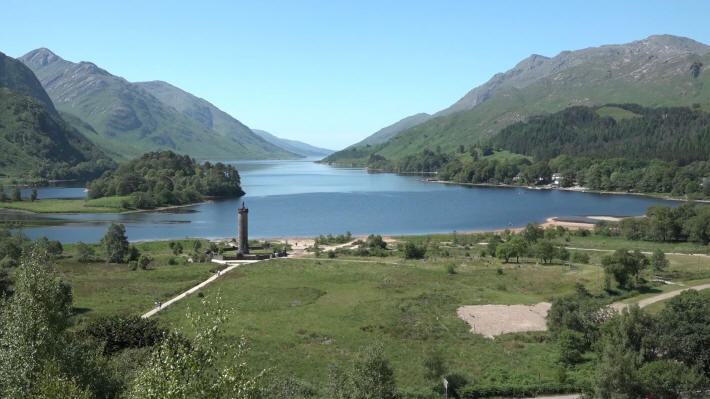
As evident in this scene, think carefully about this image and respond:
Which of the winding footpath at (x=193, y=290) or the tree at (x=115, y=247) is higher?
the tree at (x=115, y=247)

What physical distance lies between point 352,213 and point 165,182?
61.9 meters

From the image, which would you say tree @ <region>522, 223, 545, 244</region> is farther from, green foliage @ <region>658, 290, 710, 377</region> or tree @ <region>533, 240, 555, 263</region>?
green foliage @ <region>658, 290, 710, 377</region>

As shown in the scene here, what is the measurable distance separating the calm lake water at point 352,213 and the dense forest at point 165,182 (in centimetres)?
772

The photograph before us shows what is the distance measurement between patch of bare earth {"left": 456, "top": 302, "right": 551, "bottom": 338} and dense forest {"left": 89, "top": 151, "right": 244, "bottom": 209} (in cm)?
11877

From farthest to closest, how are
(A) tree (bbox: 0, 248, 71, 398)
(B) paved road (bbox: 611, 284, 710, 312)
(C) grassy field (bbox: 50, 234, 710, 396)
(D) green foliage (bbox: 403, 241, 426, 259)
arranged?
(D) green foliage (bbox: 403, 241, 426, 259), (B) paved road (bbox: 611, 284, 710, 312), (C) grassy field (bbox: 50, 234, 710, 396), (A) tree (bbox: 0, 248, 71, 398)

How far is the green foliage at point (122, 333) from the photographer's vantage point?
34.2 m

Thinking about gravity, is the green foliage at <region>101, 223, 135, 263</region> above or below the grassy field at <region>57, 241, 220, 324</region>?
above

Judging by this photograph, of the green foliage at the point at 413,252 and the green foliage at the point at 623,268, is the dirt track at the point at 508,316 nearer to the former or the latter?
the green foliage at the point at 623,268

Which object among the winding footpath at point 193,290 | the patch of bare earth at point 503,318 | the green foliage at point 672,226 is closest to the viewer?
the patch of bare earth at point 503,318

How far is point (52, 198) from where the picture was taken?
160 metres

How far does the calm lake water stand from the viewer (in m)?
109

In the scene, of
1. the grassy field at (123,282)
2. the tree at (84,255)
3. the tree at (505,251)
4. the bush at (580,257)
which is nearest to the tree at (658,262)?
the bush at (580,257)

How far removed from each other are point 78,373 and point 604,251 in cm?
7169

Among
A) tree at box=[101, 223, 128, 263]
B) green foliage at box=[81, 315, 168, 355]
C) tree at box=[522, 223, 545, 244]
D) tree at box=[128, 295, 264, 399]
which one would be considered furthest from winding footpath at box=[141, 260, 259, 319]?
tree at box=[522, 223, 545, 244]
